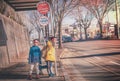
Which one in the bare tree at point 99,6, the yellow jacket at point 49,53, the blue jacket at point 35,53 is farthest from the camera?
the bare tree at point 99,6

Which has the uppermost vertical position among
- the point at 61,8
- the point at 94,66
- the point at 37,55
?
the point at 61,8

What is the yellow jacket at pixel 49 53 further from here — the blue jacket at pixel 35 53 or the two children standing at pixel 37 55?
the blue jacket at pixel 35 53

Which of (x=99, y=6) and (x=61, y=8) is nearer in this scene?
(x=61, y=8)

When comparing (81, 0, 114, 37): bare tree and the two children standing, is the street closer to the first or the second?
the two children standing

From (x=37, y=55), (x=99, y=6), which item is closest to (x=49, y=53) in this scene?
(x=37, y=55)

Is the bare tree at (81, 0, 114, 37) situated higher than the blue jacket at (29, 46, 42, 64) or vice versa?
the bare tree at (81, 0, 114, 37)

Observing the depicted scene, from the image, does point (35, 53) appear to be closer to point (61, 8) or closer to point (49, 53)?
point (49, 53)

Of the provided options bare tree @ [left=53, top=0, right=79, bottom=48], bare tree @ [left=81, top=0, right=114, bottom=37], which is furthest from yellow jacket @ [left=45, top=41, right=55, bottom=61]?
bare tree @ [left=81, top=0, right=114, bottom=37]

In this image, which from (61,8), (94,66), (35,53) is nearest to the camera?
(35,53)

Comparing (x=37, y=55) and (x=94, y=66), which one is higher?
(x=37, y=55)

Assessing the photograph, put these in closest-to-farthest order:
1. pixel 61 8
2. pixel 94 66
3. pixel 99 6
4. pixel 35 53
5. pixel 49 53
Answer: pixel 35 53 → pixel 49 53 → pixel 94 66 → pixel 61 8 → pixel 99 6

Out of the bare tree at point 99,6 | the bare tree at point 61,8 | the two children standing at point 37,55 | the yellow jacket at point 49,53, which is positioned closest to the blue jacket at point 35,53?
the two children standing at point 37,55

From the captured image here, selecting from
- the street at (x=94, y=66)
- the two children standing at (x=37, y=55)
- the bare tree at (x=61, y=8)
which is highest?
the bare tree at (x=61, y=8)

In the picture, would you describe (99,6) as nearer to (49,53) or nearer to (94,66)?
(94,66)
